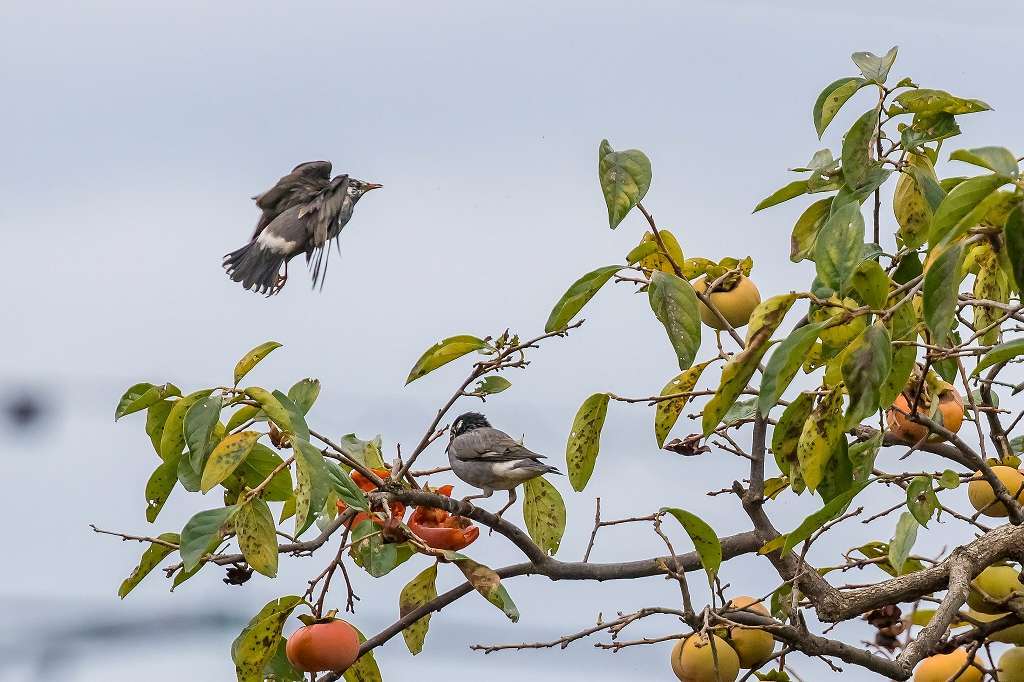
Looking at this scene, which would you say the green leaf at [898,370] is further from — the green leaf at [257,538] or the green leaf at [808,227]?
the green leaf at [257,538]

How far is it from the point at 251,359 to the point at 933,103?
109 centimetres

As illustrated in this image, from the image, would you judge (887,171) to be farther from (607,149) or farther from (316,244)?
(316,244)

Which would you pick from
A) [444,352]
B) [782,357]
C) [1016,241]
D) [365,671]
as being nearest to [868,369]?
[782,357]

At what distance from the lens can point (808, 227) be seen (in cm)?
208

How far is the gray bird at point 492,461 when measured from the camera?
8.12 feet

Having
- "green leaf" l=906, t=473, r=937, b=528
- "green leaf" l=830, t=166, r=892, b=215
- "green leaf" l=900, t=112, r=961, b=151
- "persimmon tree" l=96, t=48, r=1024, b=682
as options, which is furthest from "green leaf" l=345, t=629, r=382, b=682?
"green leaf" l=900, t=112, r=961, b=151

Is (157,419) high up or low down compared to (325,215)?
down

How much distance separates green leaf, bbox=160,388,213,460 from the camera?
64.9 inches

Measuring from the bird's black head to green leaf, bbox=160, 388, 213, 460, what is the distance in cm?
133

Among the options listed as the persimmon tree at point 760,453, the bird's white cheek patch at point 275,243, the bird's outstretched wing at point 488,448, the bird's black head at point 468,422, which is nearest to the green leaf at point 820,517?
the persimmon tree at point 760,453

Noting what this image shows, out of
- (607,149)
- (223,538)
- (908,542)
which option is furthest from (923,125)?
(223,538)

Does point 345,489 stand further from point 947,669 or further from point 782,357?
point 947,669

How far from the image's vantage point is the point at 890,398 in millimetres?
1499

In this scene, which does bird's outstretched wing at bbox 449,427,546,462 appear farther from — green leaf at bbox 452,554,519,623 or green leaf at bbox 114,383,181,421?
green leaf at bbox 114,383,181,421
